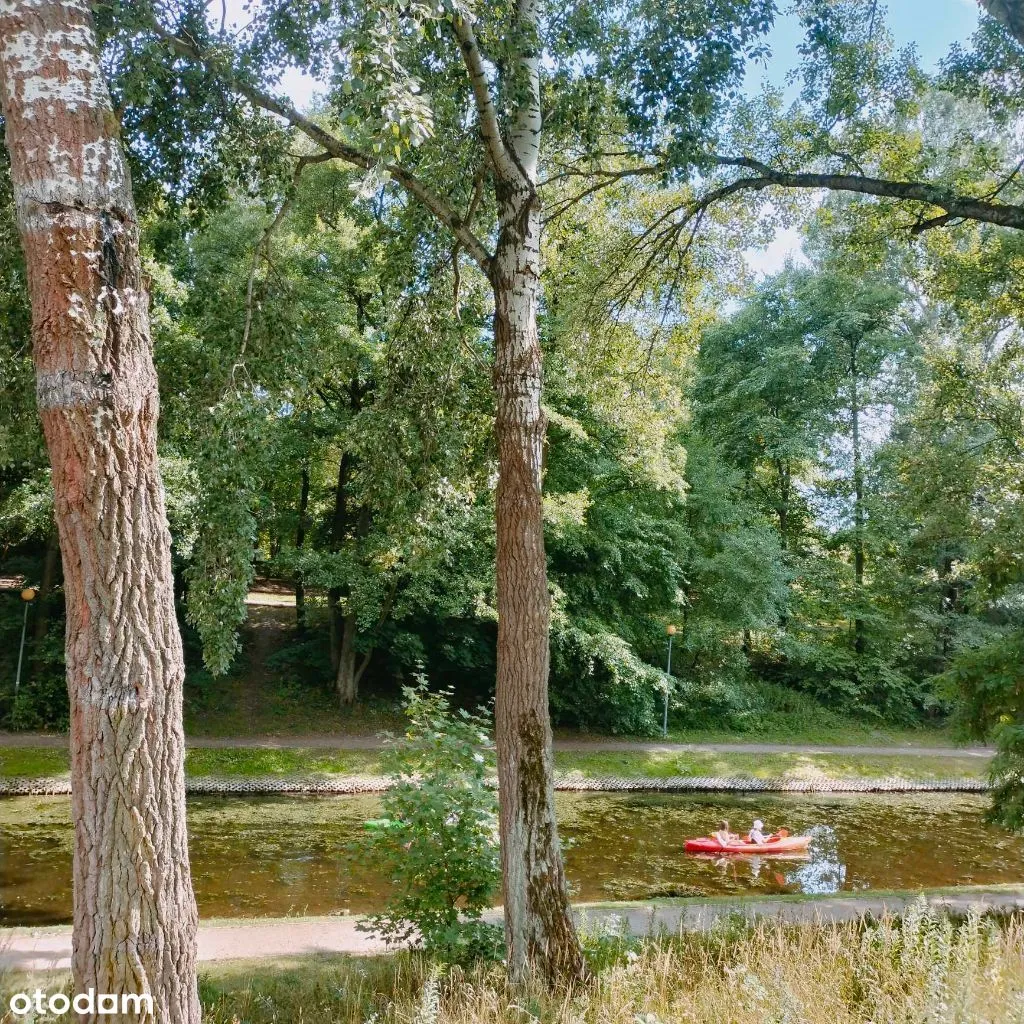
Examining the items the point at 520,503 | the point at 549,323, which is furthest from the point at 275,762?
the point at 520,503

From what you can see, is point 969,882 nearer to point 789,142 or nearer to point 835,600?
point 789,142

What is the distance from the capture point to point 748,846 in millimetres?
12430

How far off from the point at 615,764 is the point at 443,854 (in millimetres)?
12255

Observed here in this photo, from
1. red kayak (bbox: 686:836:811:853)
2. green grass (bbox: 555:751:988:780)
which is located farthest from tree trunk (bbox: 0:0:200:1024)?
green grass (bbox: 555:751:988:780)

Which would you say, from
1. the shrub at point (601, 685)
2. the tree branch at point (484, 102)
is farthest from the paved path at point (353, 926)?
the shrub at point (601, 685)

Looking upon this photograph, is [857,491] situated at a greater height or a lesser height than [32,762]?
greater

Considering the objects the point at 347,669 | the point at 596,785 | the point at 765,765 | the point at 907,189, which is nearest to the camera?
the point at 907,189

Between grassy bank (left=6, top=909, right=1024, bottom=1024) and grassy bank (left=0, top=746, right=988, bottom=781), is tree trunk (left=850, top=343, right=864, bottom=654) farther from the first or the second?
grassy bank (left=6, top=909, right=1024, bottom=1024)

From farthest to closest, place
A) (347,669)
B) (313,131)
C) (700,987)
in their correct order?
(347,669) → (313,131) → (700,987)

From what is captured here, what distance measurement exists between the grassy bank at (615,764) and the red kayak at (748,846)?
4.42 m

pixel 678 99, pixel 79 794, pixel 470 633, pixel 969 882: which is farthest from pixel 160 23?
pixel 470 633

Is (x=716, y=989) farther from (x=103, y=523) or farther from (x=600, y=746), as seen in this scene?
(x=600, y=746)

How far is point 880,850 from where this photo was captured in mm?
13508

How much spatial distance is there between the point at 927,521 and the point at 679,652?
986cm
